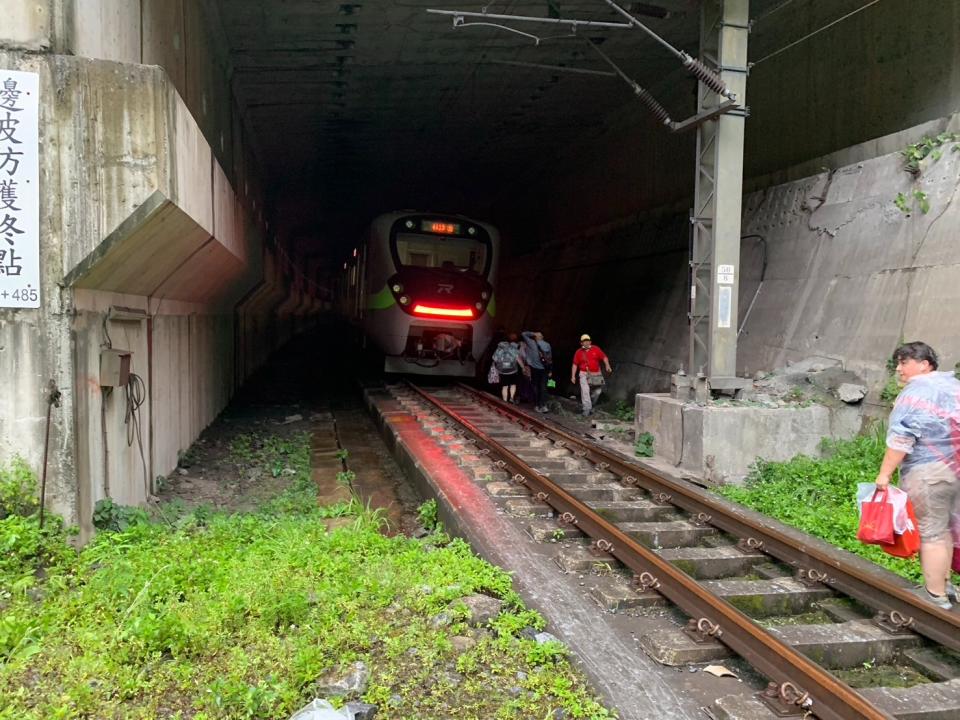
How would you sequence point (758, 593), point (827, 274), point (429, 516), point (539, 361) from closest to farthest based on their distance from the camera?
point (758, 593) < point (429, 516) < point (827, 274) < point (539, 361)

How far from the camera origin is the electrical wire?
610 centimetres

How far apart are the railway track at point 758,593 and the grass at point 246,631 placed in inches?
38.0

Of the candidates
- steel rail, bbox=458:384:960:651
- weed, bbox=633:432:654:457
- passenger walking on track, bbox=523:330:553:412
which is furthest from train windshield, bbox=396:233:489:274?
steel rail, bbox=458:384:960:651

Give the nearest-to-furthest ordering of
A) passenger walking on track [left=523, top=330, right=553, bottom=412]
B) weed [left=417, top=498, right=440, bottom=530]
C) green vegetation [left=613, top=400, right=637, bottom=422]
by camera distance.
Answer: weed [left=417, top=498, right=440, bottom=530], green vegetation [left=613, top=400, right=637, bottom=422], passenger walking on track [left=523, top=330, right=553, bottom=412]

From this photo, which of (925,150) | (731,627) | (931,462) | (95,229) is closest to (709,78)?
(925,150)

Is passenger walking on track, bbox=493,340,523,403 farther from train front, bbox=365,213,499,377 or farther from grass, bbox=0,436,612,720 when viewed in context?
grass, bbox=0,436,612,720

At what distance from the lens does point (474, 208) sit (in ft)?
89.1

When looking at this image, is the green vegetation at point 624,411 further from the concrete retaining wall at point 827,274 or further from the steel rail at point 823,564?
the steel rail at point 823,564

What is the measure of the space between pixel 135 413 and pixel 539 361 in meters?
8.15

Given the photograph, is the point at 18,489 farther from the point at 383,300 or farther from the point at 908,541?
the point at 383,300

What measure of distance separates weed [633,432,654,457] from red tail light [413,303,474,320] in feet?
19.4

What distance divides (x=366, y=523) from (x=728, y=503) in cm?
356

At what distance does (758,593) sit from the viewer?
4.62 metres

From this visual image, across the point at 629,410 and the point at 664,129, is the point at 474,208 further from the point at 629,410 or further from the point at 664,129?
the point at 629,410
